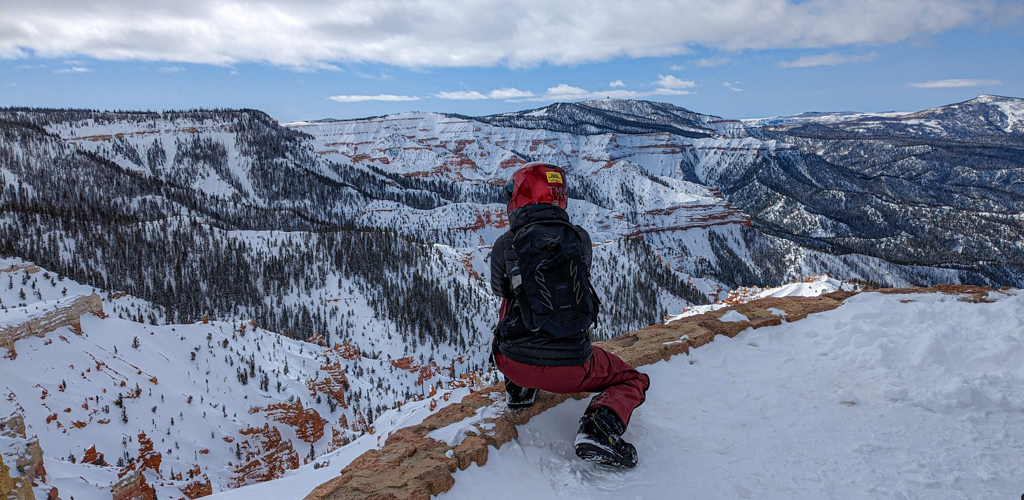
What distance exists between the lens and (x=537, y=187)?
4.53 metres

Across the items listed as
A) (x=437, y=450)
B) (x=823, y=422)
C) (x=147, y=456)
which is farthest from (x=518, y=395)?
(x=147, y=456)

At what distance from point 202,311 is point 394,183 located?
409ft

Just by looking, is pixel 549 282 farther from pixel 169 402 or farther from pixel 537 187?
pixel 169 402

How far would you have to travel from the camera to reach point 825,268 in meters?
133

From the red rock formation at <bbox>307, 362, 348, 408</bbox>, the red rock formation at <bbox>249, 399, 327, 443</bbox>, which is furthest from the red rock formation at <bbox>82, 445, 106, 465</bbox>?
the red rock formation at <bbox>307, 362, 348, 408</bbox>

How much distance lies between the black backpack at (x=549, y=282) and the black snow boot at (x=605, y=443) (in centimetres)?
80

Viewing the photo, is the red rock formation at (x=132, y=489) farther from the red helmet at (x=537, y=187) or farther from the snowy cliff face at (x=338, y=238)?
the snowy cliff face at (x=338, y=238)

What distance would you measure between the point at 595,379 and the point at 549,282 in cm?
119

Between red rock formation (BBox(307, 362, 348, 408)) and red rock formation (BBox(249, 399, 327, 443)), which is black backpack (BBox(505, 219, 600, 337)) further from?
red rock formation (BBox(307, 362, 348, 408))

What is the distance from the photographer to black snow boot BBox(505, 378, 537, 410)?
4.87 meters

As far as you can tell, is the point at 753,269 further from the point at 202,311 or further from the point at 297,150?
the point at 297,150

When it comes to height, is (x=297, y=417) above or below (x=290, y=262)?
above

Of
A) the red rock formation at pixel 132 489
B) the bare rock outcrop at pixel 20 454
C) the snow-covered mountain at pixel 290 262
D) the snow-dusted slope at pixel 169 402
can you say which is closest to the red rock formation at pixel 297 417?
the snow-dusted slope at pixel 169 402

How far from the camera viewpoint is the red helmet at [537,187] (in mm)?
4508
